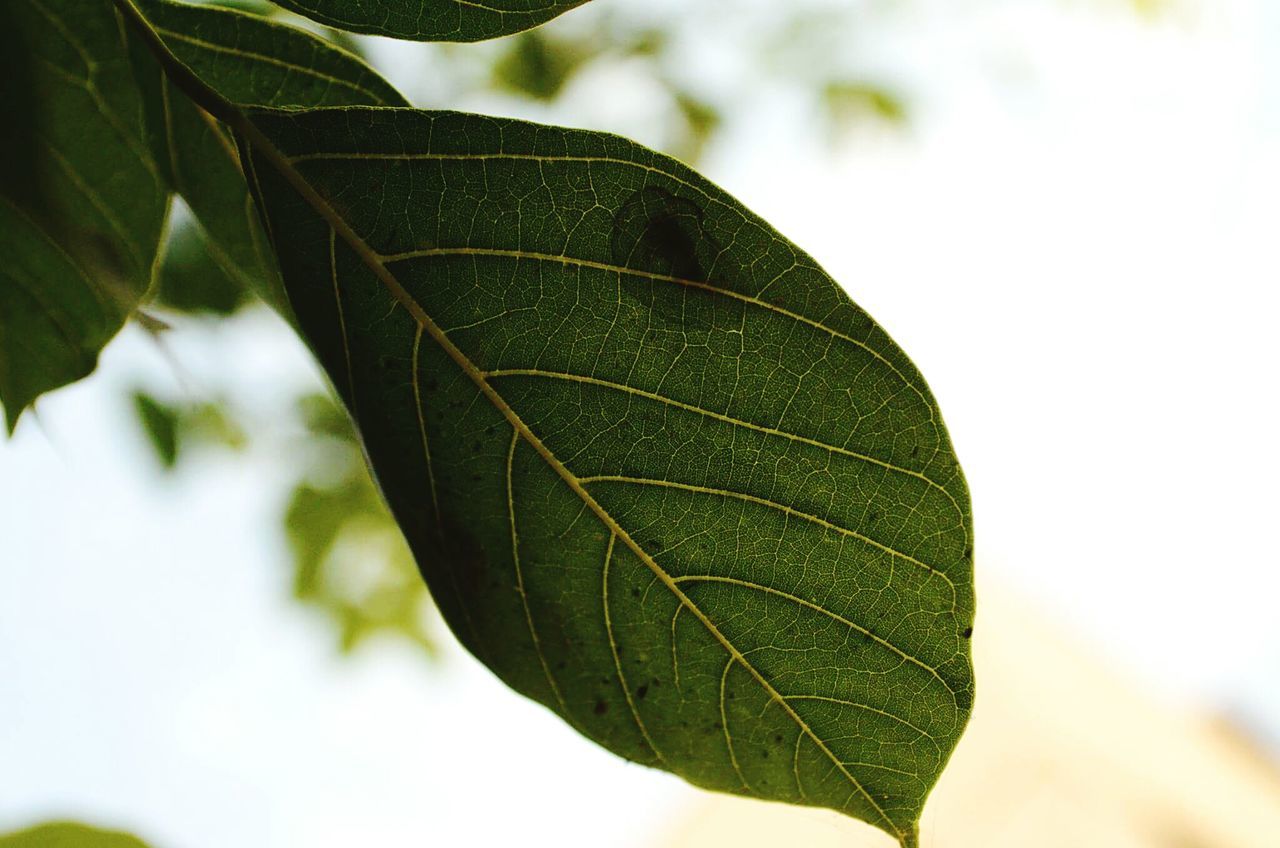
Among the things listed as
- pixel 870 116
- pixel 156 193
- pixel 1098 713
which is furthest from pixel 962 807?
pixel 156 193

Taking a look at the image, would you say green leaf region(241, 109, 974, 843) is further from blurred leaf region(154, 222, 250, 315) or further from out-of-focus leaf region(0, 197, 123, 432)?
blurred leaf region(154, 222, 250, 315)

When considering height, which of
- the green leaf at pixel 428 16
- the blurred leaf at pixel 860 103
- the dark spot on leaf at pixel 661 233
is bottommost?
the dark spot on leaf at pixel 661 233

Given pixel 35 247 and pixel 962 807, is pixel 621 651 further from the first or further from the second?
pixel 962 807

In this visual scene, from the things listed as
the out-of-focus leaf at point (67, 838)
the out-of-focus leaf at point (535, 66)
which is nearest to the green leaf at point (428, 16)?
the out-of-focus leaf at point (67, 838)

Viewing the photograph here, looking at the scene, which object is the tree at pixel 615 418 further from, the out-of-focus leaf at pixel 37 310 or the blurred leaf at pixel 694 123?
the blurred leaf at pixel 694 123

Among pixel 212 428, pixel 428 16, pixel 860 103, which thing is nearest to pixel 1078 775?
pixel 860 103

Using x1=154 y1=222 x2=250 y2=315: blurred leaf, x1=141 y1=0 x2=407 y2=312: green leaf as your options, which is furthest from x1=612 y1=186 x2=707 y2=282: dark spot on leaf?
x1=154 y1=222 x2=250 y2=315: blurred leaf
